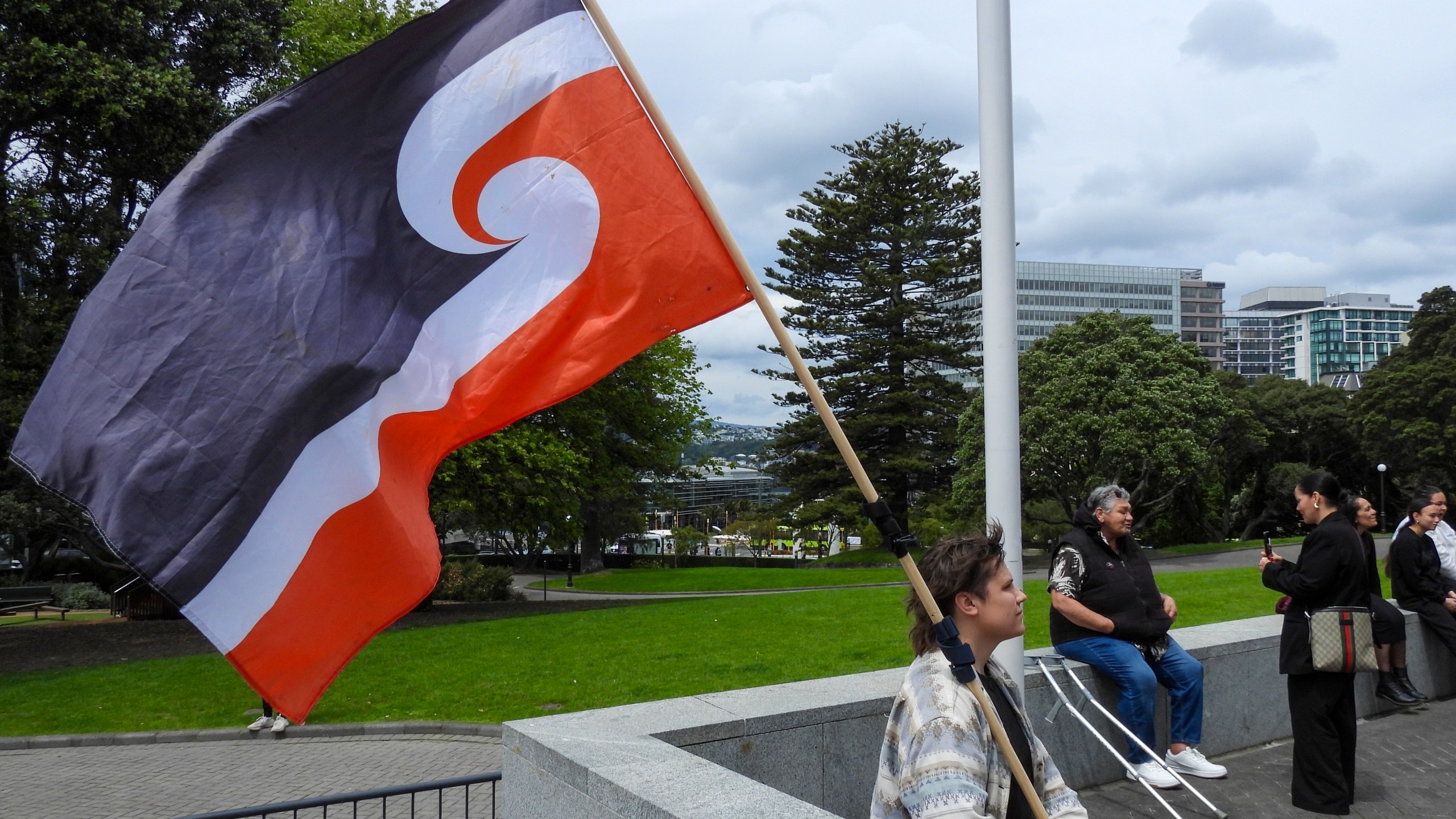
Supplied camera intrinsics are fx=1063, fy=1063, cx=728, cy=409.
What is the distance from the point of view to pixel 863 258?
1948 inches

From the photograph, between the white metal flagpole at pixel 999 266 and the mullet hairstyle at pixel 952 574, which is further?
the white metal flagpole at pixel 999 266

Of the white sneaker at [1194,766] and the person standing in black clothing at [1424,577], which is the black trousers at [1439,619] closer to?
the person standing in black clothing at [1424,577]

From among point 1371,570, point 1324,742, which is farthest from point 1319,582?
point 1371,570

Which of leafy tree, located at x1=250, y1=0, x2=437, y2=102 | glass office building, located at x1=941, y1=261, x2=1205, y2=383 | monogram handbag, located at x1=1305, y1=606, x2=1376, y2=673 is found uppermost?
glass office building, located at x1=941, y1=261, x2=1205, y2=383

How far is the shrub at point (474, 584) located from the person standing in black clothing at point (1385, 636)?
2535cm

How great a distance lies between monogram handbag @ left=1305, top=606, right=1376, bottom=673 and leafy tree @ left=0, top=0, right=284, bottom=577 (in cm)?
1516

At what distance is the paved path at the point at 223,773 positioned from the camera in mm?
8961

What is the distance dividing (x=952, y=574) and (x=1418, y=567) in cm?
765

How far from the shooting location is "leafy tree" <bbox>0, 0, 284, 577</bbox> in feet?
48.6

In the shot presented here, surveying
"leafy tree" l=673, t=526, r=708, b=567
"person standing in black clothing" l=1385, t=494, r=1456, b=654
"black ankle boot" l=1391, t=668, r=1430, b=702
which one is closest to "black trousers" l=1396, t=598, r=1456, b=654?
"person standing in black clothing" l=1385, t=494, r=1456, b=654

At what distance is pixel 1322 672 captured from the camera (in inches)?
219

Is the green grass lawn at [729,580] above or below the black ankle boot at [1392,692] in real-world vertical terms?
below

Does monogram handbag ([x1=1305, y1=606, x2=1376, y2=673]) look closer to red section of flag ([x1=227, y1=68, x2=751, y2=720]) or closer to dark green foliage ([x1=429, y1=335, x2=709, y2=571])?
red section of flag ([x1=227, y1=68, x2=751, y2=720])

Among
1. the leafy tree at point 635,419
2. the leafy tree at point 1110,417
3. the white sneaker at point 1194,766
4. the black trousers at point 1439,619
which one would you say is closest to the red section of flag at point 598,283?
the white sneaker at point 1194,766
